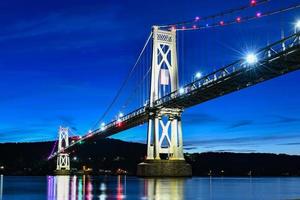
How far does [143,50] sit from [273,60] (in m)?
29.5

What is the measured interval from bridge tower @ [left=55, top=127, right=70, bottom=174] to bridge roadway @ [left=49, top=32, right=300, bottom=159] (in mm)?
64540

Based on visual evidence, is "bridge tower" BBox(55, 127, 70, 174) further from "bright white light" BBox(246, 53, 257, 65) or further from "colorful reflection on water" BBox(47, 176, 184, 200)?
"bright white light" BBox(246, 53, 257, 65)

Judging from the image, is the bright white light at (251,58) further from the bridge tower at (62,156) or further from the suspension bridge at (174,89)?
the bridge tower at (62,156)

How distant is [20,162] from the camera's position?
15088cm

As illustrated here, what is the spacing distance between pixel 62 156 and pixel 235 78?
91125 millimetres

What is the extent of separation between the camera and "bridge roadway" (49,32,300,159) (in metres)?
38.1

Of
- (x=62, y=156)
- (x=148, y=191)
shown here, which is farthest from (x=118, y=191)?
(x=62, y=156)

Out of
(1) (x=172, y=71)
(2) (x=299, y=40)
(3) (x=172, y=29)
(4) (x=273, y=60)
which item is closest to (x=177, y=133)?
(1) (x=172, y=71)

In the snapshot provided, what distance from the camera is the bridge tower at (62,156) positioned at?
125 meters

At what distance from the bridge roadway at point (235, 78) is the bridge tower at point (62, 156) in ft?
212

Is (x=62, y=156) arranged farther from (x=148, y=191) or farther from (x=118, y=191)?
(x=148, y=191)

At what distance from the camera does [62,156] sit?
130m

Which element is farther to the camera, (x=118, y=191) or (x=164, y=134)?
(x=164, y=134)

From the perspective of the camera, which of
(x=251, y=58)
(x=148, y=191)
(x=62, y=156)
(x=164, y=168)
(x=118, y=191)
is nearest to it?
(x=148, y=191)
